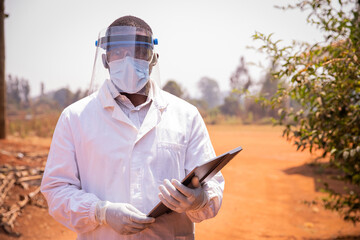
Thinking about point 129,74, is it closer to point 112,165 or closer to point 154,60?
point 154,60

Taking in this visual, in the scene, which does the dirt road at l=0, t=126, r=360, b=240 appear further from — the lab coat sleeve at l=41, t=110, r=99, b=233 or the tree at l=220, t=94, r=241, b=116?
the tree at l=220, t=94, r=241, b=116

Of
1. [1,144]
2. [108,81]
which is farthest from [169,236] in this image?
[1,144]

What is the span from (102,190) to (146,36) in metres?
0.84

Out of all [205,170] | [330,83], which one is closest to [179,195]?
[205,170]

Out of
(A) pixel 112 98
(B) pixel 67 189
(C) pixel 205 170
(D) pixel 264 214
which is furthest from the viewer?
(D) pixel 264 214

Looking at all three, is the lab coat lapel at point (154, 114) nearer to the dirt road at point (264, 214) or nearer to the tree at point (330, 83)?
the tree at point (330, 83)

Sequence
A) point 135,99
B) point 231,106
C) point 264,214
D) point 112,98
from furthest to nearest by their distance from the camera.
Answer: point 231,106
point 264,214
point 135,99
point 112,98

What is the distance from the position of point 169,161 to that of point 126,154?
0.72ft

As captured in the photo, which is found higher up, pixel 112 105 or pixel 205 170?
pixel 112 105

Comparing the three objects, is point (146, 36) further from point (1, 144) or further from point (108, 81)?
point (1, 144)

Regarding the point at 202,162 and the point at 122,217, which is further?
the point at 202,162

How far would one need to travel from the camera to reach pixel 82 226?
1.60 metres

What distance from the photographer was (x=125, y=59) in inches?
71.3

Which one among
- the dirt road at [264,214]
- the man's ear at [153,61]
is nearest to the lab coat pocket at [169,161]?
the man's ear at [153,61]
